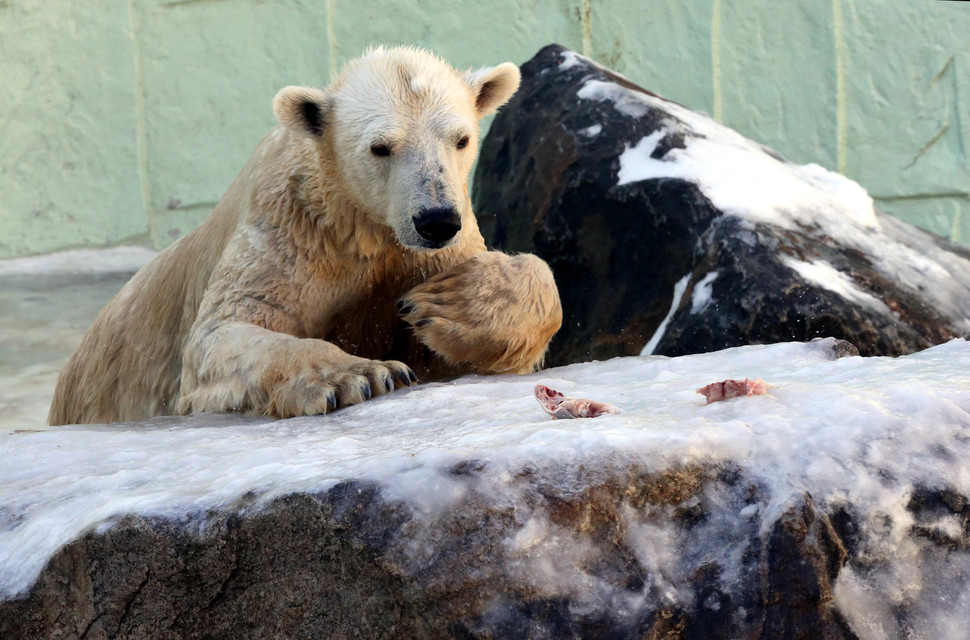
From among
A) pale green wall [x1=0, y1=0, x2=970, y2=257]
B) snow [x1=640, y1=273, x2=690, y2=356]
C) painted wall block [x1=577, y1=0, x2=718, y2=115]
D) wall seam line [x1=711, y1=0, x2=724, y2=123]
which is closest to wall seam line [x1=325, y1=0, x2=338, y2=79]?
pale green wall [x1=0, y1=0, x2=970, y2=257]

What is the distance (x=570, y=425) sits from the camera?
1.50 meters

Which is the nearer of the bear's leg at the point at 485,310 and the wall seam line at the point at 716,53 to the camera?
the bear's leg at the point at 485,310

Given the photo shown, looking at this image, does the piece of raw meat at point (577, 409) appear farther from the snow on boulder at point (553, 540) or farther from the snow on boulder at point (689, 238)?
the snow on boulder at point (689, 238)

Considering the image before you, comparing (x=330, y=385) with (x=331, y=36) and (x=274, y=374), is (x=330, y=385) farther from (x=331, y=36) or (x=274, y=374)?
(x=331, y=36)

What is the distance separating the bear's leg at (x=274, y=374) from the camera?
7.30 ft

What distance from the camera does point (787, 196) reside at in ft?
12.5

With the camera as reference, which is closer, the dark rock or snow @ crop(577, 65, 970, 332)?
the dark rock

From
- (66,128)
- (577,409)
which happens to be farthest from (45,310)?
(577,409)

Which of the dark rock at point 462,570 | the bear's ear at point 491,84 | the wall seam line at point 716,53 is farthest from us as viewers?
the wall seam line at point 716,53

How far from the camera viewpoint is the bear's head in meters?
2.46

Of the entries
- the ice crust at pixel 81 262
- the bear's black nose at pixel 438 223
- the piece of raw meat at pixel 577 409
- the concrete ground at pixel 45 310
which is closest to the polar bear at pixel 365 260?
the bear's black nose at pixel 438 223

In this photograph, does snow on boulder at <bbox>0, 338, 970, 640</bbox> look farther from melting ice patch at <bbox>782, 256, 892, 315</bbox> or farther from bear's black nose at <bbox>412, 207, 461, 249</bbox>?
melting ice patch at <bbox>782, 256, 892, 315</bbox>

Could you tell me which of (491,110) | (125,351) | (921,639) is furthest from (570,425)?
(125,351)

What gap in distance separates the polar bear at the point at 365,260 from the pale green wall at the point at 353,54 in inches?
129
